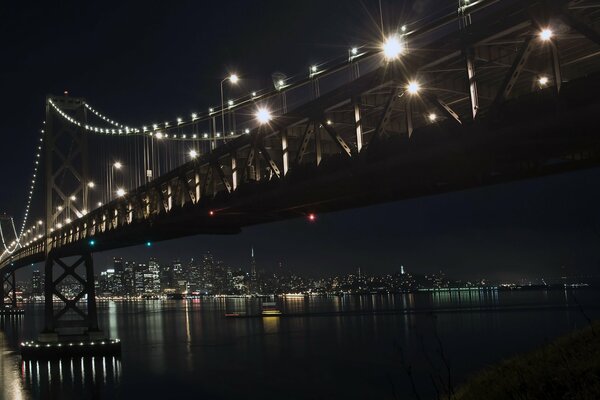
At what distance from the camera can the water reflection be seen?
39.0 meters

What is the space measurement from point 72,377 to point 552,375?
3988 cm

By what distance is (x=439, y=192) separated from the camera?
65.1 ft

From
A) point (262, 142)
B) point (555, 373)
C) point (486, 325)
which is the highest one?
point (262, 142)

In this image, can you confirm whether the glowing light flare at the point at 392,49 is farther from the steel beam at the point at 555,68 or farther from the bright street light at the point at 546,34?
the steel beam at the point at 555,68

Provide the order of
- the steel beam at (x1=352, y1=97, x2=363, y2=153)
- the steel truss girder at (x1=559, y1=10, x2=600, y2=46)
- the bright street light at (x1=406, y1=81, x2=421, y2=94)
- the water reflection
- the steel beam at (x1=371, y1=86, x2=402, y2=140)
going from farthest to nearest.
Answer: the water reflection
the steel beam at (x1=352, y1=97, x2=363, y2=153)
the steel beam at (x1=371, y1=86, x2=402, y2=140)
the bright street light at (x1=406, y1=81, x2=421, y2=94)
the steel truss girder at (x1=559, y1=10, x2=600, y2=46)

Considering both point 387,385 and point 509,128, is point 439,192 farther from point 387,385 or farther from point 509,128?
point 387,385

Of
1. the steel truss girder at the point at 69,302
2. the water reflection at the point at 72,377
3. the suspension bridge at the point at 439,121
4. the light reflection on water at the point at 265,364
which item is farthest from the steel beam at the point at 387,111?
the steel truss girder at the point at 69,302

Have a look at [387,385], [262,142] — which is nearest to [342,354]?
[387,385]

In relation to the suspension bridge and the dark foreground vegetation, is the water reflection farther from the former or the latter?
the dark foreground vegetation

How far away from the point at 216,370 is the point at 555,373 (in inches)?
1684

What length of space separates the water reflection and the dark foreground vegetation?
1284 inches

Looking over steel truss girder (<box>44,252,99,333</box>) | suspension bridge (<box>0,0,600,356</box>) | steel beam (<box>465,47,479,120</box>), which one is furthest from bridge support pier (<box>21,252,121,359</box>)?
steel beam (<box>465,47,479,120</box>)

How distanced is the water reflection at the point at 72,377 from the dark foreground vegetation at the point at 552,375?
32.6m

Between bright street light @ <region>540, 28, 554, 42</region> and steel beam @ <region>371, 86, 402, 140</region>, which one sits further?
steel beam @ <region>371, 86, 402, 140</region>
